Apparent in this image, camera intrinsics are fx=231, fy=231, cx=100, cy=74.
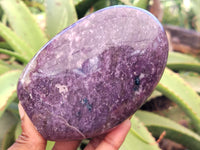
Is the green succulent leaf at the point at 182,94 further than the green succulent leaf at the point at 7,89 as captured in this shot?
Yes

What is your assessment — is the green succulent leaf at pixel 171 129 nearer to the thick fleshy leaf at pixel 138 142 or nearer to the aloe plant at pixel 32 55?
the aloe plant at pixel 32 55

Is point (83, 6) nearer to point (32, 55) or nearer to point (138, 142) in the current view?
point (32, 55)

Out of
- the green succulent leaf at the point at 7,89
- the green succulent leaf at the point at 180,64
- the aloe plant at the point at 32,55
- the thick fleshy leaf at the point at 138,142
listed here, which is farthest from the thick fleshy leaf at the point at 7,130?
the green succulent leaf at the point at 180,64

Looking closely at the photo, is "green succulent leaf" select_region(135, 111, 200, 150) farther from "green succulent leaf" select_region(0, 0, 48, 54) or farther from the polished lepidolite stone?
"green succulent leaf" select_region(0, 0, 48, 54)

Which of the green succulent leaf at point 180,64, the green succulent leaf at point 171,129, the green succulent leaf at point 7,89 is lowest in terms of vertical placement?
the green succulent leaf at point 171,129

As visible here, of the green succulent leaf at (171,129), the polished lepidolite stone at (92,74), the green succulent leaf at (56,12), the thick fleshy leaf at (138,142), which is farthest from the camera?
the green succulent leaf at (56,12)

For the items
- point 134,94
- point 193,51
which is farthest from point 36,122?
point 193,51

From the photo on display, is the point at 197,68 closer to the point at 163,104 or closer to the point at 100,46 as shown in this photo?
the point at 163,104
